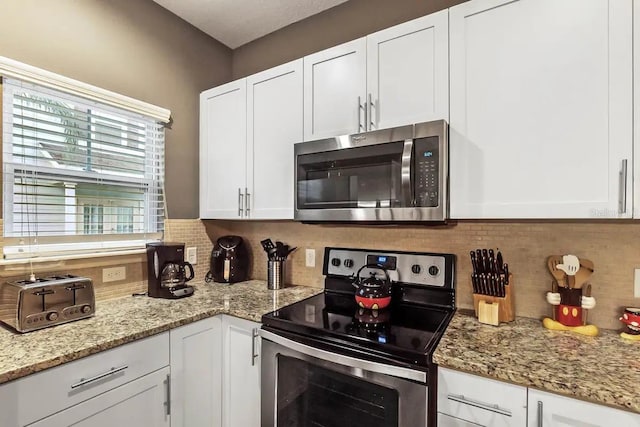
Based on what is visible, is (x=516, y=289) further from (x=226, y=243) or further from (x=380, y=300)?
(x=226, y=243)

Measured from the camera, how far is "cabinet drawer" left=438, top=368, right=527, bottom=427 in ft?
3.12

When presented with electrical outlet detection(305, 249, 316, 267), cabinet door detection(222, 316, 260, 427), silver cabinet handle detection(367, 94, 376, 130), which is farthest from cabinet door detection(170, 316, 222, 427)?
silver cabinet handle detection(367, 94, 376, 130)

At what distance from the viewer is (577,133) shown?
110 cm

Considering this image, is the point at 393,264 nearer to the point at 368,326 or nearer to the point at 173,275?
the point at 368,326

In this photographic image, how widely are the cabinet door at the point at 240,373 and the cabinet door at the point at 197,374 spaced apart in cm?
4

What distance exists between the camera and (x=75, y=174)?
64.1 inches

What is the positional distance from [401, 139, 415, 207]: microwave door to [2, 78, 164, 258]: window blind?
1553 mm

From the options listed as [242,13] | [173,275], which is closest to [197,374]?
[173,275]

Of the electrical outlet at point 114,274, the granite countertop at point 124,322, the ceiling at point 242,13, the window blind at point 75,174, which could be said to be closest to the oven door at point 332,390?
the granite countertop at point 124,322

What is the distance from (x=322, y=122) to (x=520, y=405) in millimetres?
1409

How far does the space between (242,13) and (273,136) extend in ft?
2.99

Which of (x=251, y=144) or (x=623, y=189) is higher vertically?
(x=251, y=144)

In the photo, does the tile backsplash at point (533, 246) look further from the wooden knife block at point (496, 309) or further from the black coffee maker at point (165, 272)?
the black coffee maker at point (165, 272)

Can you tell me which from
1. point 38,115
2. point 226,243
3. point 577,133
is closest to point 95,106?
point 38,115
